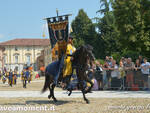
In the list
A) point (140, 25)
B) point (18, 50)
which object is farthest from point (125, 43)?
point (18, 50)

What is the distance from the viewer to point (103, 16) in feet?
189

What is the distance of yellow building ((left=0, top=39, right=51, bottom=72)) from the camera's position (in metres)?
116

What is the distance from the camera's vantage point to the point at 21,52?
119 m

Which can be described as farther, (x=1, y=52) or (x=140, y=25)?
(x=1, y=52)

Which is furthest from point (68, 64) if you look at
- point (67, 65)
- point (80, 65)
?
point (80, 65)

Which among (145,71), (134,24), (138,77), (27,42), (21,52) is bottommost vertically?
(138,77)

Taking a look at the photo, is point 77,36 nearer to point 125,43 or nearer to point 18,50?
point 125,43

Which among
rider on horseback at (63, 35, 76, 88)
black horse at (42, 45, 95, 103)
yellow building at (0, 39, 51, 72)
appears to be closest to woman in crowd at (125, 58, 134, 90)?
black horse at (42, 45, 95, 103)

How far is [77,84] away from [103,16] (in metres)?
48.7

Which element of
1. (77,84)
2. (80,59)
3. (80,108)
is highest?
(80,59)

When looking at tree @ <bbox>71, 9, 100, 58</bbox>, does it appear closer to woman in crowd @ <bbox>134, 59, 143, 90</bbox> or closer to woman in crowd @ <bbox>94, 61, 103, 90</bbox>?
woman in crowd @ <bbox>94, 61, 103, 90</bbox>

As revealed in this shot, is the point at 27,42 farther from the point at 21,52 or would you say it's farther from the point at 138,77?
the point at 138,77

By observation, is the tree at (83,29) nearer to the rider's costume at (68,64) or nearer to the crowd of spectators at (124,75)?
the crowd of spectators at (124,75)

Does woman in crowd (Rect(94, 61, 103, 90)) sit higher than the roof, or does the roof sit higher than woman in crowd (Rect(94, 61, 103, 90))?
the roof
